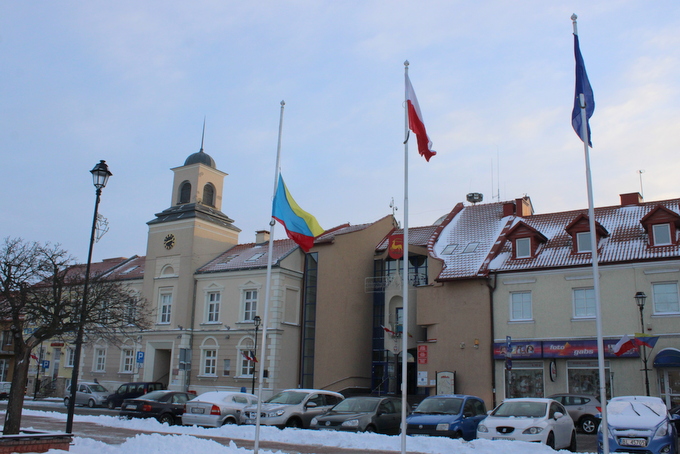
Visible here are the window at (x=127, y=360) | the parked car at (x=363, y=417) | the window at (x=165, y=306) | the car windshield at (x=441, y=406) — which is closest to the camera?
the car windshield at (x=441, y=406)

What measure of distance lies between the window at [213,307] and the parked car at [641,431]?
2869 cm

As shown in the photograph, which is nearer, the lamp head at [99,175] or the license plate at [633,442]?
the license plate at [633,442]

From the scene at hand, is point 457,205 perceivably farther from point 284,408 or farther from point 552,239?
point 284,408

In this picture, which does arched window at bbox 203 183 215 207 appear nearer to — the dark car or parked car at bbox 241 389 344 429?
the dark car

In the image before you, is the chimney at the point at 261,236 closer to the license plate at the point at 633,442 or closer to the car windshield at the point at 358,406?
the car windshield at the point at 358,406

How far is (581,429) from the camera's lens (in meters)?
24.6

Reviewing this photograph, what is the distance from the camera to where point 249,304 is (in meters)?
39.6

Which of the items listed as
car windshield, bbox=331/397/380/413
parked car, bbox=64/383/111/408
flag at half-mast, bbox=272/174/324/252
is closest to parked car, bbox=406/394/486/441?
car windshield, bbox=331/397/380/413

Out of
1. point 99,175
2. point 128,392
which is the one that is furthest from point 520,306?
point 128,392

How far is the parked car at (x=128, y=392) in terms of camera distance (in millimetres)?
36000

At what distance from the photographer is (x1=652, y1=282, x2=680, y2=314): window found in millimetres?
27219

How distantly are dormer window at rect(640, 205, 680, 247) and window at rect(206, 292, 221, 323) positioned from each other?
25.0 meters

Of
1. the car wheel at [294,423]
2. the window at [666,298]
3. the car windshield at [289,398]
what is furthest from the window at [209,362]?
the window at [666,298]

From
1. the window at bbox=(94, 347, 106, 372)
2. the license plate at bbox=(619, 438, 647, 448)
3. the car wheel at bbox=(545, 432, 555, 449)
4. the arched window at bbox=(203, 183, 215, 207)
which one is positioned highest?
the arched window at bbox=(203, 183, 215, 207)
